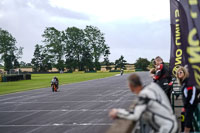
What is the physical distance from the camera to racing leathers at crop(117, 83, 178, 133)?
320 cm

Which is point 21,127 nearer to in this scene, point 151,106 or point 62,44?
point 151,106

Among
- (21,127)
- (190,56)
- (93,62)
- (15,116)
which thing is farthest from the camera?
(93,62)

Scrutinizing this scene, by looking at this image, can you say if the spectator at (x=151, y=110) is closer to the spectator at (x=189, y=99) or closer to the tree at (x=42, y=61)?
the spectator at (x=189, y=99)

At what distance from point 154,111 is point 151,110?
4 centimetres

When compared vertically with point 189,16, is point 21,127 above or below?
below

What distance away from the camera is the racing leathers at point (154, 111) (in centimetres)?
320

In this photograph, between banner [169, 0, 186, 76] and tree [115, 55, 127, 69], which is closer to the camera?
banner [169, 0, 186, 76]

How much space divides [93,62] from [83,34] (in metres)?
12.1

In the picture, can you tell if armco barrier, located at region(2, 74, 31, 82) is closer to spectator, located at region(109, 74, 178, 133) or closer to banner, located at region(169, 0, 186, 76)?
banner, located at region(169, 0, 186, 76)

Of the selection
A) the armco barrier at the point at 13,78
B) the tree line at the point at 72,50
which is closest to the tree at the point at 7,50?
the tree line at the point at 72,50

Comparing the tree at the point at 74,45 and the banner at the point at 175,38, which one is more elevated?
the tree at the point at 74,45

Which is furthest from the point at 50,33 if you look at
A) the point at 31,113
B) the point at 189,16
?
the point at 189,16

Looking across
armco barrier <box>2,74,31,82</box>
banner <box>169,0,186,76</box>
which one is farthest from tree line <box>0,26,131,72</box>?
banner <box>169,0,186,76</box>

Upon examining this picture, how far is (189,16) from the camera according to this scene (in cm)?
540
